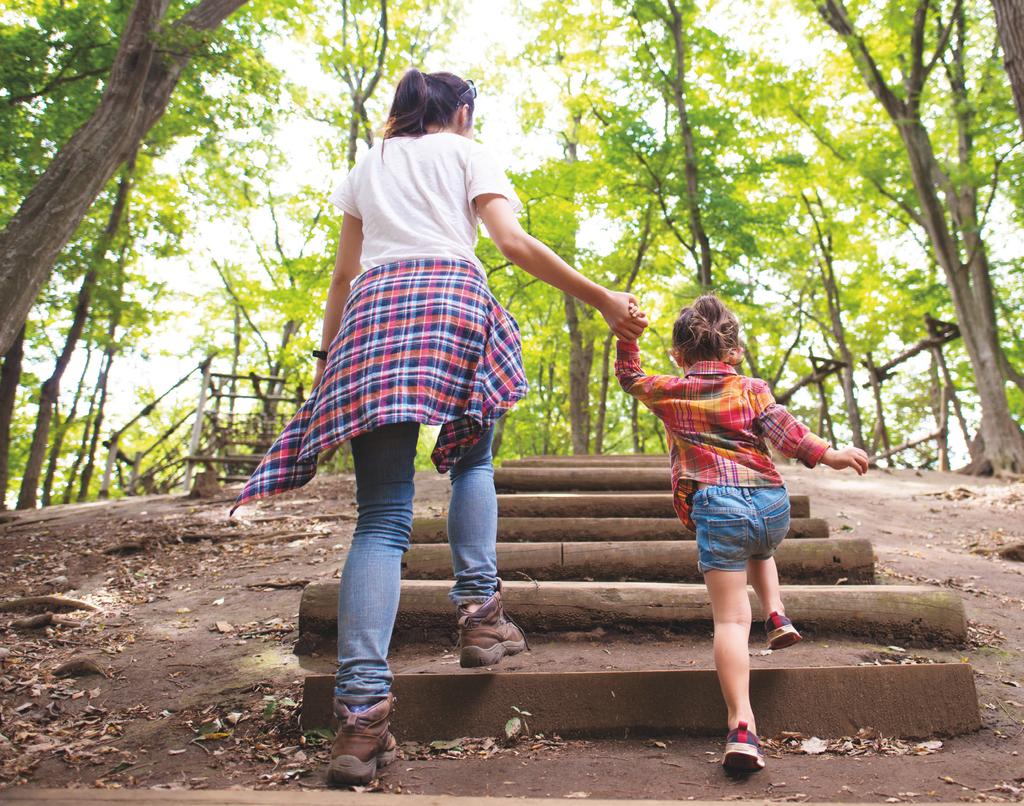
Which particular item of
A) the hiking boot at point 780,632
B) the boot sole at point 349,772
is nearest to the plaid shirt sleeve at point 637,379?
the hiking boot at point 780,632

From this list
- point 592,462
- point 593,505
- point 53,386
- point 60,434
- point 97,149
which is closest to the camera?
point 593,505

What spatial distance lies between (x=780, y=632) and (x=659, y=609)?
26.1 inches

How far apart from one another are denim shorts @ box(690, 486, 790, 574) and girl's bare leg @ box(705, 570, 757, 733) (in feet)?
0.16

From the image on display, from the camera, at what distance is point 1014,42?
16.2 feet

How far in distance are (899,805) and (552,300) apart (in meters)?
17.1

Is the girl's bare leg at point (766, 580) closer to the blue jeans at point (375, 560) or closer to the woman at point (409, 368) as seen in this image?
the woman at point (409, 368)

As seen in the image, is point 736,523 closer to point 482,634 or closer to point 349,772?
point 482,634

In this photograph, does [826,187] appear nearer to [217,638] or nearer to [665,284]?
[665,284]

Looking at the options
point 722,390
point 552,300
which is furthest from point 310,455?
point 552,300

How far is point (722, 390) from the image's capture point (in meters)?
2.32

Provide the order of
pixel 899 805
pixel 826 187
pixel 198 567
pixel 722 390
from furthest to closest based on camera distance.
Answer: pixel 826 187
pixel 198 567
pixel 722 390
pixel 899 805

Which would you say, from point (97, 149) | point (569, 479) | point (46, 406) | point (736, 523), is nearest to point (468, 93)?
point (736, 523)

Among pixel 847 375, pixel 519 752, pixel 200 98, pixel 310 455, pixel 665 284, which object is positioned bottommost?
pixel 519 752

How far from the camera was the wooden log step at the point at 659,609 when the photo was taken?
107 inches
